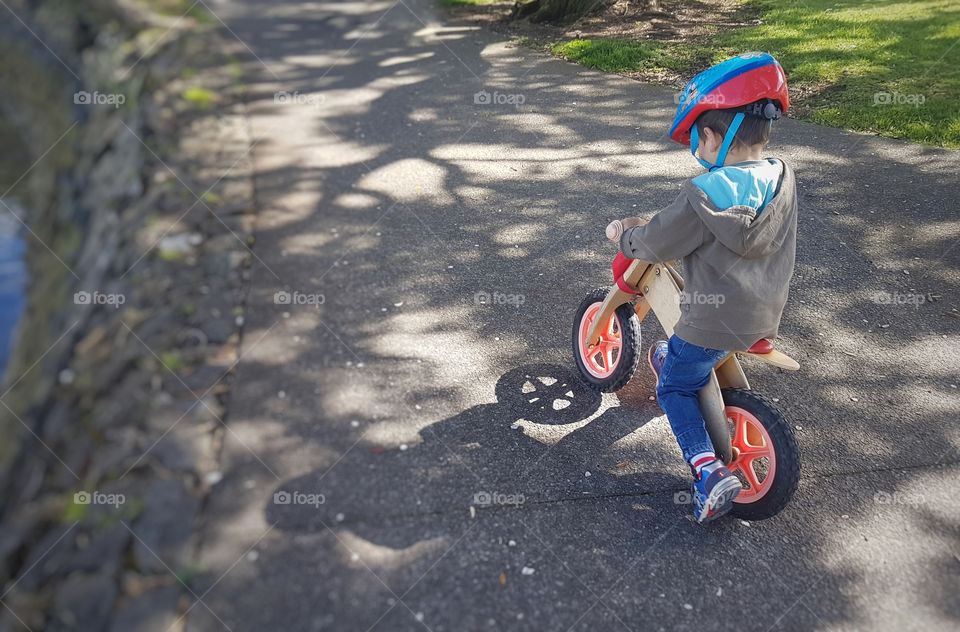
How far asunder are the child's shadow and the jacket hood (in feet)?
4.07

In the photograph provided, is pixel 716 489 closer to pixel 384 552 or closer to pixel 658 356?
pixel 658 356

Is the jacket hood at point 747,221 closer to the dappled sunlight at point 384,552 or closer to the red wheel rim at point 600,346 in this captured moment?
the red wheel rim at point 600,346

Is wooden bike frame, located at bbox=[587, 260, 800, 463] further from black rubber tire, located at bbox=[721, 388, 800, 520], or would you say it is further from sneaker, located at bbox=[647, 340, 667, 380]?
sneaker, located at bbox=[647, 340, 667, 380]

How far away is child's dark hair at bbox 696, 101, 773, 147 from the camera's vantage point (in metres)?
2.71

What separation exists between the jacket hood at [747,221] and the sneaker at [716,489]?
903 millimetres

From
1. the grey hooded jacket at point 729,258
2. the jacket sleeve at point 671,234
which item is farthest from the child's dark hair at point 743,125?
the jacket sleeve at point 671,234

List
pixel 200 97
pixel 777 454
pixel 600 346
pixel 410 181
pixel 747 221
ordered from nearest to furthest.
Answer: pixel 747 221 → pixel 777 454 → pixel 600 346 → pixel 410 181 → pixel 200 97

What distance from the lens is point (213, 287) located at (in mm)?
4418

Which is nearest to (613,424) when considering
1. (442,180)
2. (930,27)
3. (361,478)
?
(361,478)

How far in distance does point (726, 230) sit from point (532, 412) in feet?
4.89

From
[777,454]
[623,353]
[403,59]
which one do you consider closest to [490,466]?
[623,353]

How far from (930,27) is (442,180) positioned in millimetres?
8022

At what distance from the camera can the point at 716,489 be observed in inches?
113

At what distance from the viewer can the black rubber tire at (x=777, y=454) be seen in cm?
284
